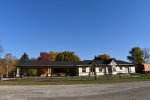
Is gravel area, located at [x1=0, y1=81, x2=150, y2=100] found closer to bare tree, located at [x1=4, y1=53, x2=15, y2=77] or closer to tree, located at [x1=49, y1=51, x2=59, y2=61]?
bare tree, located at [x1=4, y1=53, x2=15, y2=77]

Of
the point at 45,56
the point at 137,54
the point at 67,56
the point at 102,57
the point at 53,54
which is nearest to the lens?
the point at 67,56

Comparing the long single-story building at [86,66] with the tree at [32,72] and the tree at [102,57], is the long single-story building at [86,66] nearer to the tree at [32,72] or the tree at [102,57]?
the tree at [32,72]

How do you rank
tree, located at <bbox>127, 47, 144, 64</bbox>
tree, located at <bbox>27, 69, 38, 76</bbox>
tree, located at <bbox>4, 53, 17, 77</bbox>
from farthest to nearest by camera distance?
1. tree, located at <bbox>127, 47, 144, 64</bbox>
2. tree, located at <bbox>27, 69, 38, 76</bbox>
3. tree, located at <bbox>4, 53, 17, 77</bbox>

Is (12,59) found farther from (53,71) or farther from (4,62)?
(53,71)

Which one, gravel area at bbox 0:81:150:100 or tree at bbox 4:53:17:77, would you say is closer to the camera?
gravel area at bbox 0:81:150:100

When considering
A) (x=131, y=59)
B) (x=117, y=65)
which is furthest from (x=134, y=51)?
(x=117, y=65)

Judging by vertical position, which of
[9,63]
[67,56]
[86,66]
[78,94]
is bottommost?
[78,94]

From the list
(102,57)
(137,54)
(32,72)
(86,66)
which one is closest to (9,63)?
(32,72)

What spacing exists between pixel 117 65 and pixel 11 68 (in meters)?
31.4

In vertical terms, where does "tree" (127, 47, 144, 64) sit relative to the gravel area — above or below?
above

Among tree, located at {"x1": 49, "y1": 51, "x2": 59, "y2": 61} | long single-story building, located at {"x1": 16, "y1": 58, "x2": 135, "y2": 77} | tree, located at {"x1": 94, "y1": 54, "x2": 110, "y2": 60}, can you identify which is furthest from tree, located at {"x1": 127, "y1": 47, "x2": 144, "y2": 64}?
long single-story building, located at {"x1": 16, "y1": 58, "x2": 135, "y2": 77}

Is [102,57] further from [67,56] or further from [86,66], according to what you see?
[86,66]

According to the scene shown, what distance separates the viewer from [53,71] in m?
88.5

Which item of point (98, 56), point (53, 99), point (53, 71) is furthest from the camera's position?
point (98, 56)
